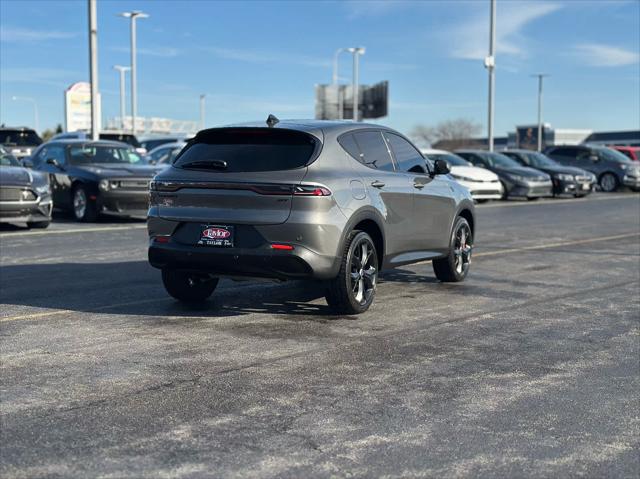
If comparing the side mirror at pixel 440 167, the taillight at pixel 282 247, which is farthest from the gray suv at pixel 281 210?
the side mirror at pixel 440 167

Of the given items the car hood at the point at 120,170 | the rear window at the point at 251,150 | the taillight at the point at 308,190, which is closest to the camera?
the taillight at the point at 308,190

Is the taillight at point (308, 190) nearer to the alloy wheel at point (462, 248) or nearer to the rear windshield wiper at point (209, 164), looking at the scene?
the rear windshield wiper at point (209, 164)

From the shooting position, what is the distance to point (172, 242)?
23.9ft

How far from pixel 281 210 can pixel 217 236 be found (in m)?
0.57

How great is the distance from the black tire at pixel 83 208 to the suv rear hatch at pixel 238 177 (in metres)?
9.89

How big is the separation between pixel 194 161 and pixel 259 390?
112 inches

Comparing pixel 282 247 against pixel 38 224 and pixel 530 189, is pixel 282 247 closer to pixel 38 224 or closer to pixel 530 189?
→ pixel 38 224

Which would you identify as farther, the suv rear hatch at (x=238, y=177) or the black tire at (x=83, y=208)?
the black tire at (x=83, y=208)

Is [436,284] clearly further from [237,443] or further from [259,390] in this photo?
[237,443]

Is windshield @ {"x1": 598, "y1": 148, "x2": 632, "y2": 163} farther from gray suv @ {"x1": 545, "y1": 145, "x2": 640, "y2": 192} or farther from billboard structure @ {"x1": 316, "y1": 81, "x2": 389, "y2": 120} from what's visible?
billboard structure @ {"x1": 316, "y1": 81, "x2": 389, "y2": 120}

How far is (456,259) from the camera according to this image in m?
9.66

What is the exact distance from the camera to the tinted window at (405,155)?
854 cm

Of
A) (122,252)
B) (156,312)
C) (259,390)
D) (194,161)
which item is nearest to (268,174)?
(194,161)

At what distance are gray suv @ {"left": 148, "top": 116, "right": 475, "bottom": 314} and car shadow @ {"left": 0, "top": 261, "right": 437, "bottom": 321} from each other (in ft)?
1.10
